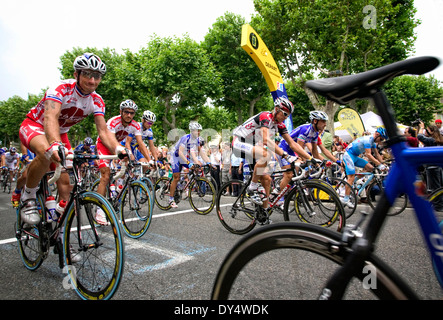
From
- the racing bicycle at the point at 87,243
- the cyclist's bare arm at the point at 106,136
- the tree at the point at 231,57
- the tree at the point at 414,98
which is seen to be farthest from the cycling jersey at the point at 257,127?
the tree at the point at 414,98

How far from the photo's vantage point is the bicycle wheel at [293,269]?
2.97 feet

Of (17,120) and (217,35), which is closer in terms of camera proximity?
(217,35)

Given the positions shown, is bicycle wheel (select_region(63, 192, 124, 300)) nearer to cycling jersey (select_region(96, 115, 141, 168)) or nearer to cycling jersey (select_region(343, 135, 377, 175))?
cycling jersey (select_region(96, 115, 141, 168))

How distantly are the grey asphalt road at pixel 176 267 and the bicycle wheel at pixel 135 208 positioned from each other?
228 mm

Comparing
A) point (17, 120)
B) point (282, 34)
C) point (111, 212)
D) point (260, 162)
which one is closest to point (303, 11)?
point (282, 34)

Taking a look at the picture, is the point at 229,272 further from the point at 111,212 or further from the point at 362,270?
the point at 111,212

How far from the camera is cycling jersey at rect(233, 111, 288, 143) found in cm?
436

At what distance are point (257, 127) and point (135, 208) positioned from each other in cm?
252

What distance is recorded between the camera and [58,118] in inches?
109

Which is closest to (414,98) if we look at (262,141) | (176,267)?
(262,141)

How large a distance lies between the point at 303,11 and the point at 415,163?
18.5 m

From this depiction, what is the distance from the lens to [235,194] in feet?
15.6

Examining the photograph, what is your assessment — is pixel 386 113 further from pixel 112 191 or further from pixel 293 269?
pixel 112 191

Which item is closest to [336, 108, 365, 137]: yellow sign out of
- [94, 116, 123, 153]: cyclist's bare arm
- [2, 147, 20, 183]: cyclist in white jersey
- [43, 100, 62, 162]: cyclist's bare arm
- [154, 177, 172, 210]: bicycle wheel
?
[154, 177, 172, 210]: bicycle wheel
